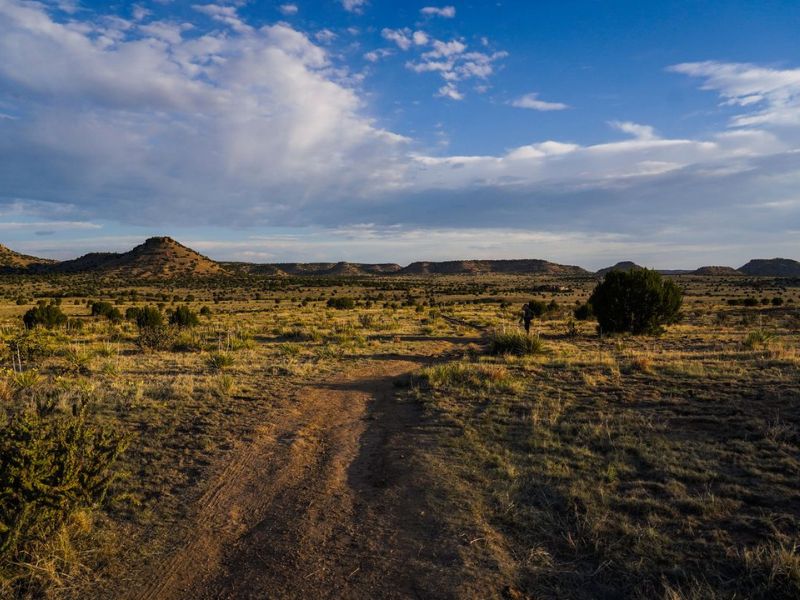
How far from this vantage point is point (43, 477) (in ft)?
17.4

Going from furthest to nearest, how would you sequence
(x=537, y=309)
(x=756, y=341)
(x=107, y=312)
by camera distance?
(x=537, y=309)
(x=107, y=312)
(x=756, y=341)

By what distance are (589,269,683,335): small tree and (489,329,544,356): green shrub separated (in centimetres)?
786

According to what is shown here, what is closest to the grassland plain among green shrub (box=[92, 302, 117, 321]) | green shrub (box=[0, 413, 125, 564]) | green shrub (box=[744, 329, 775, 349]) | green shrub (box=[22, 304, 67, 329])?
Answer: green shrub (box=[0, 413, 125, 564])

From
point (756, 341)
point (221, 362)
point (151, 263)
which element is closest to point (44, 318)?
point (221, 362)

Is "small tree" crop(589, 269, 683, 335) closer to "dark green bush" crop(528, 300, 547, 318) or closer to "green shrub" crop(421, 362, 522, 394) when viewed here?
"dark green bush" crop(528, 300, 547, 318)

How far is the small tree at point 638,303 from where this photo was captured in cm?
2414

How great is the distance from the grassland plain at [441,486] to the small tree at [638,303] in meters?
9.93

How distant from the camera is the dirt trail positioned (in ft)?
15.2

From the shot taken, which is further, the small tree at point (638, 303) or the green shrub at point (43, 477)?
the small tree at point (638, 303)

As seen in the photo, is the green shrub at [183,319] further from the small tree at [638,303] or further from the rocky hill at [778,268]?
the rocky hill at [778,268]

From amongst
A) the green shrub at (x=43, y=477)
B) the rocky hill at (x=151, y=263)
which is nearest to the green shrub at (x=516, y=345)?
the green shrub at (x=43, y=477)

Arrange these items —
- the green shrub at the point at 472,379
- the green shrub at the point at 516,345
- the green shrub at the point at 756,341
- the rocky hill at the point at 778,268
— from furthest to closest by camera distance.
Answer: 1. the rocky hill at the point at 778,268
2. the green shrub at the point at 756,341
3. the green shrub at the point at 516,345
4. the green shrub at the point at 472,379

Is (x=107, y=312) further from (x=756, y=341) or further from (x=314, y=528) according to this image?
(x=756, y=341)

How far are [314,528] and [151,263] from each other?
136 m
